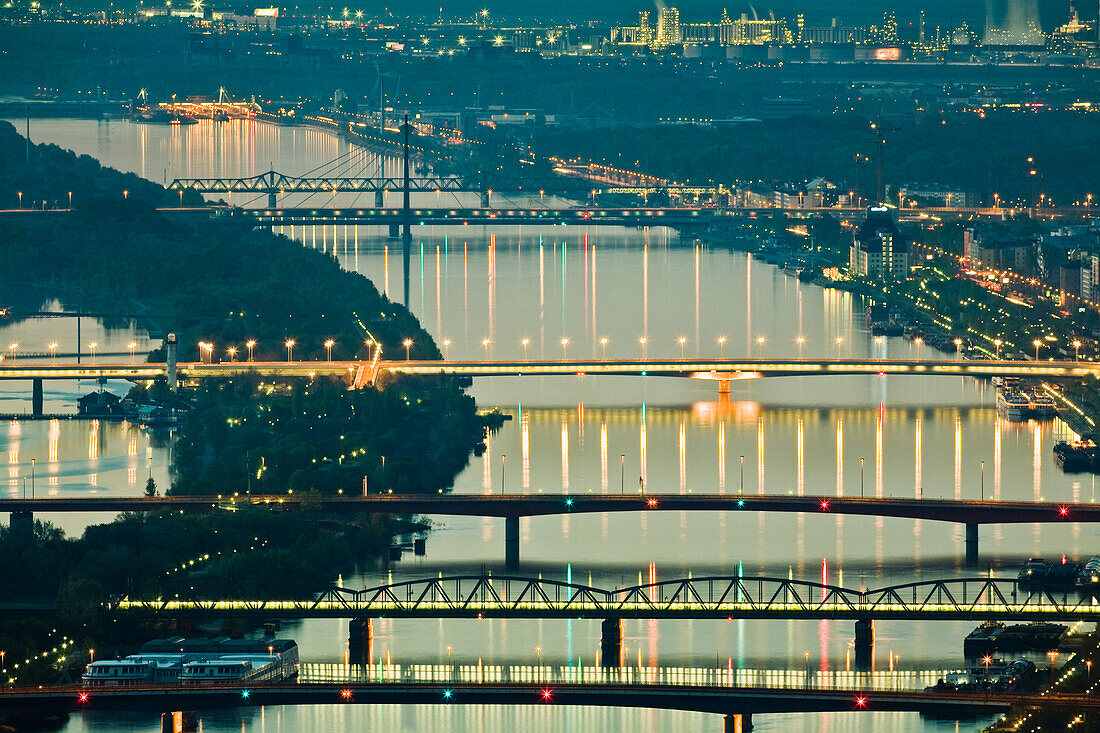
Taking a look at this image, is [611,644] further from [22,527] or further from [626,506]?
[22,527]

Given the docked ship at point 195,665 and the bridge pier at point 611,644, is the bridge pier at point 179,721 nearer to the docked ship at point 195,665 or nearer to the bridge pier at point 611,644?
the docked ship at point 195,665

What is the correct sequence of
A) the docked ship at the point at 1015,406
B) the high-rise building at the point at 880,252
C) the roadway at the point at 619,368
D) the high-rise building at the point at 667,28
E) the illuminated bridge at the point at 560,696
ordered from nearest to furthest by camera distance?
the illuminated bridge at the point at 560,696 < the docked ship at the point at 1015,406 < the roadway at the point at 619,368 < the high-rise building at the point at 880,252 < the high-rise building at the point at 667,28

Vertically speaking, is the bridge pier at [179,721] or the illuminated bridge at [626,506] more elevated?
the illuminated bridge at [626,506]

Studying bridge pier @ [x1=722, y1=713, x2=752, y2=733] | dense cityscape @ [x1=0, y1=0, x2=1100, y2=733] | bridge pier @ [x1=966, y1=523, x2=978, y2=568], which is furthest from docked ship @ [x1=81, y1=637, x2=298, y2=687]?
bridge pier @ [x1=966, y1=523, x2=978, y2=568]

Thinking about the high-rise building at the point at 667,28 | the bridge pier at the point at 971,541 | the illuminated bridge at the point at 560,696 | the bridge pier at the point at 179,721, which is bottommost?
the bridge pier at the point at 179,721

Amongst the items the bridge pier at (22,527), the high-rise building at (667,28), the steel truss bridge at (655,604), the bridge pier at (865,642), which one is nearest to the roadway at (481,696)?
the bridge pier at (865,642)

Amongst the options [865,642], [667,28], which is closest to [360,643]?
[865,642]
